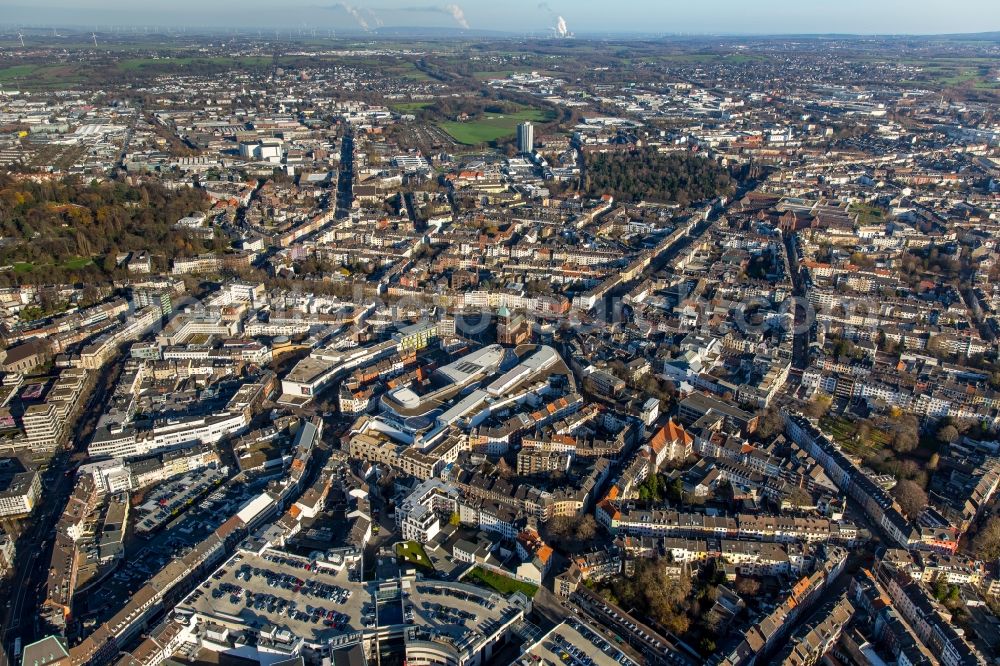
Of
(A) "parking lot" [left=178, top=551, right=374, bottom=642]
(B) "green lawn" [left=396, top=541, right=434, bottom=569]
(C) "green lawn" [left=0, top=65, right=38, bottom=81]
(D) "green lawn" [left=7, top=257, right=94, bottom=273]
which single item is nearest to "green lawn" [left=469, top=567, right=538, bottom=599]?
(B) "green lawn" [left=396, top=541, right=434, bottom=569]

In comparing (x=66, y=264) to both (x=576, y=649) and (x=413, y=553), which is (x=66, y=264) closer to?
(x=413, y=553)

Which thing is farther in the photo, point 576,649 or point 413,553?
point 413,553

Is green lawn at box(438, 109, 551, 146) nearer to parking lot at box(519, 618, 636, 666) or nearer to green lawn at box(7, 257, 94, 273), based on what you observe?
green lawn at box(7, 257, 94, 273)

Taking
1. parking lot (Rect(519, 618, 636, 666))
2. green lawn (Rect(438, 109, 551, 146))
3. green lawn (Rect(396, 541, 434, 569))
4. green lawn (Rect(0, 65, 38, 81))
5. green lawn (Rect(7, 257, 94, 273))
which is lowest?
green lawn (Rect(396, 541, 434, 569))

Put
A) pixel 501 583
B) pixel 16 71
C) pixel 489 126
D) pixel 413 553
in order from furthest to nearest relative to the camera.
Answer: pixel 16 71 → pixel 489 126 → pixel 413 553 → pixel 501 583

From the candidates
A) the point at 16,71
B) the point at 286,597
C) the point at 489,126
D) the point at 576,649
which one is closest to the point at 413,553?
the point at 286,597

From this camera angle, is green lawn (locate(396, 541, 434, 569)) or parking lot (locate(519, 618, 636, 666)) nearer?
parking lot (locate(519, 618, 636, 666))
